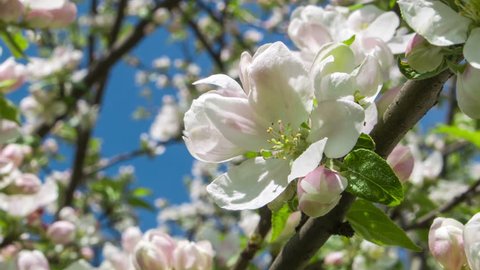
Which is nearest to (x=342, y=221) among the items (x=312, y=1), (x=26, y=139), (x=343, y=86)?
(x=343, y=86)

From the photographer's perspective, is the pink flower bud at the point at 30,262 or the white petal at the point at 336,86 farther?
the pink flower bud at the point at 30,262

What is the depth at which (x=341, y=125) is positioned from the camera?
0.92m

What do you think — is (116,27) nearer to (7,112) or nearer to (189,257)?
(7,112)

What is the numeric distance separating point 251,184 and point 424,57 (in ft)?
1.04

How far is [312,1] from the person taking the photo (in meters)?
3.46

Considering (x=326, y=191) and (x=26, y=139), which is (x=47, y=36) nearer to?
(x=26, y=139)

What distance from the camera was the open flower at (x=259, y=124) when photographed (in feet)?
3.21

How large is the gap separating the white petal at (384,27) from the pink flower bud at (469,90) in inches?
15.0

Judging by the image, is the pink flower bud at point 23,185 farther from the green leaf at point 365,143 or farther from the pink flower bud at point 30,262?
the green leaf at point 365,143

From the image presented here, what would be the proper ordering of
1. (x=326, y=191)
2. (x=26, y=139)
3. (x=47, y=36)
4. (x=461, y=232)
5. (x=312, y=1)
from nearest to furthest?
(x=326, y=191) → (x=461, y=232) → (x=26, y=139) → (x=312, y=1) → (x=47, y=36)

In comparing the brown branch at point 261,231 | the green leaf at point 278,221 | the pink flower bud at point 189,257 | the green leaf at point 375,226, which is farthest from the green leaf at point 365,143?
the pink flower bud at point 189,257

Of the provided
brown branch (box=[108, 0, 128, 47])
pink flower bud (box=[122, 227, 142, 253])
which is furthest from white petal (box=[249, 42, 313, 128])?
brown branch (box=[108, 0, 128, 47])

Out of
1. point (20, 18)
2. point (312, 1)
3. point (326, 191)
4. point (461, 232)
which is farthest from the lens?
point (312, 1)

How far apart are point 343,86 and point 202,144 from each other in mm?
242
